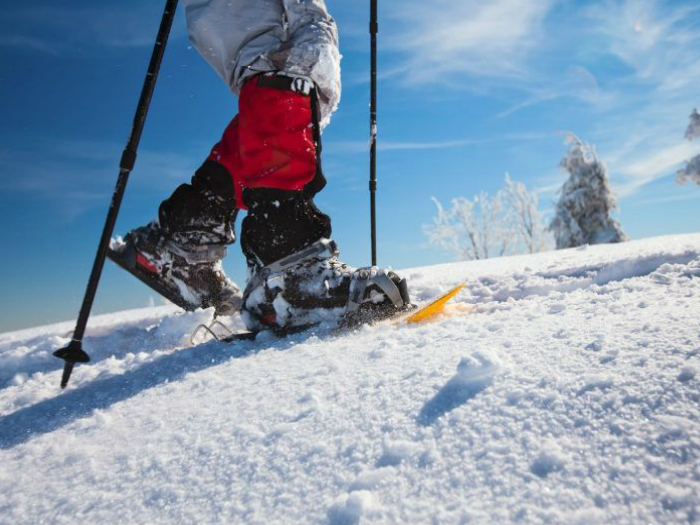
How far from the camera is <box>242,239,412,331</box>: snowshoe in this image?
1.29m

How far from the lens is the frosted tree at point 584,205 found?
1862 centimetres

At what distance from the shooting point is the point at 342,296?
4.25 ft

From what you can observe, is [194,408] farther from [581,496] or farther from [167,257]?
[167,257]

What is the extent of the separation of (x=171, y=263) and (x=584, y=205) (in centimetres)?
2071

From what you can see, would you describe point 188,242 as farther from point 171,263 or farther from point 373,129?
point 373,129

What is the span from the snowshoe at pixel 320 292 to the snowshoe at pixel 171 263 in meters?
0.51

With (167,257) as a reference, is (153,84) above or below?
above

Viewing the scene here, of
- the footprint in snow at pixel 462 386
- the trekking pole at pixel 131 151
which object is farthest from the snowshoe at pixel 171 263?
the footprint in snow at pixel 462 386

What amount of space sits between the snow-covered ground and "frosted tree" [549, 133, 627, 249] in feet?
65.3

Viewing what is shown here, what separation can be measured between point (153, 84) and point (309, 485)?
1.37 m

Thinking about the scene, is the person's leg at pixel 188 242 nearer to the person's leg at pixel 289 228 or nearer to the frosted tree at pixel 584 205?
the person's leg at pixel 289 228

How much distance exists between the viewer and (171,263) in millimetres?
1730

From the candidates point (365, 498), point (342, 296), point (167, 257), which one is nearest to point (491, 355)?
point (365, 498)

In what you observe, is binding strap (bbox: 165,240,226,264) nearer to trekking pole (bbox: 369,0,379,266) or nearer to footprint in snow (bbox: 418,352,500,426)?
trekking pole (bbox: 369,0,379,266)
